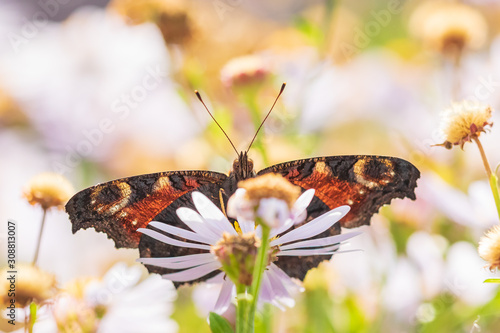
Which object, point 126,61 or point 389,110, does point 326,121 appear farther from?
point 126,61

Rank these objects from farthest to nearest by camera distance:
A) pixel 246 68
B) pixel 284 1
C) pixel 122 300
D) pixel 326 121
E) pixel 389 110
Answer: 1. pixel 284 1
2. pixel 389 110
3. pixel 326 121
4. pixel 246 68
5. pixel 122 300

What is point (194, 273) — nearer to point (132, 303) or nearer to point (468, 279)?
point (132, 303)

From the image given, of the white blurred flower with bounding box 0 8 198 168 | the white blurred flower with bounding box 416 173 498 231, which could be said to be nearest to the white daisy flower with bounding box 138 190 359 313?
the white blurred flower with bounding box 416 173 498 231

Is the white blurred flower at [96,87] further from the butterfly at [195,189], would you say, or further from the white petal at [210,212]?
the white petal at [210,212]

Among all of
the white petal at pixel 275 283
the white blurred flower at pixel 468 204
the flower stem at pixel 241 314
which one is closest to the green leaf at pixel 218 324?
the flower stem at pixel 241 314

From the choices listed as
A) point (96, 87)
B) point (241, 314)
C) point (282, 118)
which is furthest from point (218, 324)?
point (96, 87)

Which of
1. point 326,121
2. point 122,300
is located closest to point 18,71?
point 326,121

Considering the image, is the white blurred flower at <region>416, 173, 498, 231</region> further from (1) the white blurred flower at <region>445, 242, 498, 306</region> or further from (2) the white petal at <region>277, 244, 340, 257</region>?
(2) the white petal at <region>277, 244, 340, 257</region>
